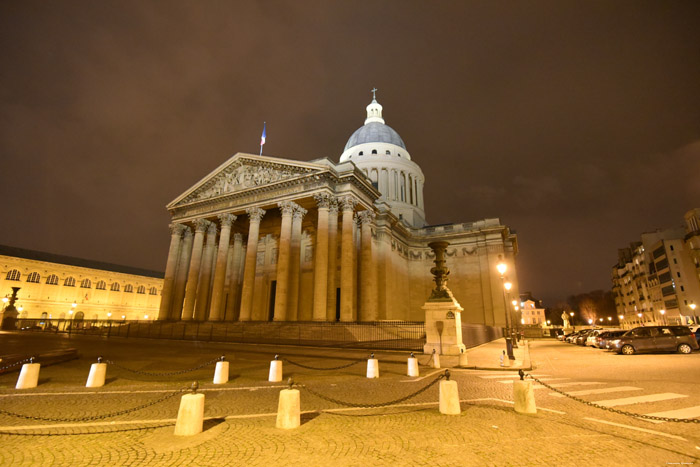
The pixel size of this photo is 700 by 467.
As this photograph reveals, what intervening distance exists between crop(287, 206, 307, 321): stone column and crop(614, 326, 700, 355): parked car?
2362 cm

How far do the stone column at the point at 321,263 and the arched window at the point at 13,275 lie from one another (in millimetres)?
62394

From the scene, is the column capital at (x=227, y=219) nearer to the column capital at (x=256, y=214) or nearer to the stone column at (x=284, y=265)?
the column capital at (x=256, y=214)

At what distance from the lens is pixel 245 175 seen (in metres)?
35.2

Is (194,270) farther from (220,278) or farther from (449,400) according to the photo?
Result: (449,400)

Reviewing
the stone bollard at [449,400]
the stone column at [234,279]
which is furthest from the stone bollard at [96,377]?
the stone column at [234,279]

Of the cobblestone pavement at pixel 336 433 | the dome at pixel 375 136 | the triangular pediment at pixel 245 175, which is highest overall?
the dome at pixel 375 136

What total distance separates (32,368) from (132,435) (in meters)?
6.75

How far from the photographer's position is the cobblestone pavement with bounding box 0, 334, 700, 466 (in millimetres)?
4879

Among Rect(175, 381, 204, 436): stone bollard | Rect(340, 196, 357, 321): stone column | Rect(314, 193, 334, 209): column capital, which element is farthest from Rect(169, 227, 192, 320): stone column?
Rect(175, 381, 204, 436): stone bollard

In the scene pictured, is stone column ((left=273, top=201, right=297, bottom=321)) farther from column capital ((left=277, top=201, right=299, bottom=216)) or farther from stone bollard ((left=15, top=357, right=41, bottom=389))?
stone bollard ((left=15, top=357, right=41, bottom=389))

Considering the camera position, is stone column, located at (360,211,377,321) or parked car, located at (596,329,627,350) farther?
stone column, located at (360,211,377,321)

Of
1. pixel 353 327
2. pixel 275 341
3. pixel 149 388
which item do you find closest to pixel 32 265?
pixel 275 341

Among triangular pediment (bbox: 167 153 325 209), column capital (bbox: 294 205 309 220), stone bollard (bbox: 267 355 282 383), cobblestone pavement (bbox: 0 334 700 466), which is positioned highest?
triangular pediment (bbox: 167 153 325 209)

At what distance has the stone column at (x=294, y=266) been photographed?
31.0m
